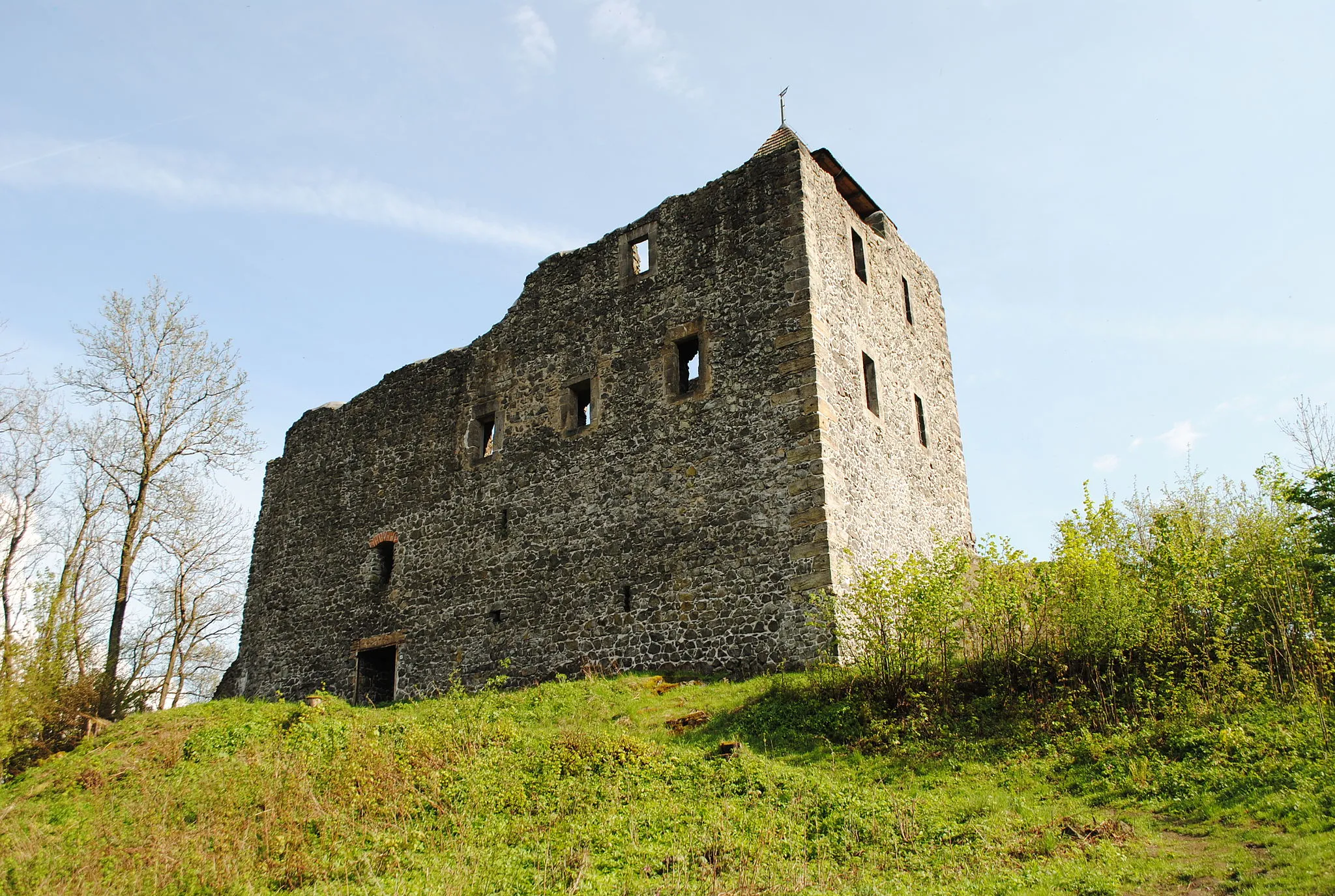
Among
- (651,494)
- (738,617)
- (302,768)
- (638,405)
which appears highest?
(638,405)

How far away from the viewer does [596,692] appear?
13.2m

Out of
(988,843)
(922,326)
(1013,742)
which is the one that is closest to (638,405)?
(922,326)

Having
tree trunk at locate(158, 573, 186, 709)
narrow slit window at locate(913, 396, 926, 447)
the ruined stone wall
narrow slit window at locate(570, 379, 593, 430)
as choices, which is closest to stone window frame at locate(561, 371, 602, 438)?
narrow slit window at locate(570, 379, 593, 430)

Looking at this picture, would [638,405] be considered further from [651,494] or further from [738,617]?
[738,617]

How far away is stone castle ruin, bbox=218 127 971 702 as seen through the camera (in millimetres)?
14055

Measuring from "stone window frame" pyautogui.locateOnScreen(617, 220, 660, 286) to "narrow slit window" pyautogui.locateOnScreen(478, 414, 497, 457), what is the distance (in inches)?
150

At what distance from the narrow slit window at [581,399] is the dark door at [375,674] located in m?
5.72

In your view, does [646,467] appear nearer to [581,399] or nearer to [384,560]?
[581,399]

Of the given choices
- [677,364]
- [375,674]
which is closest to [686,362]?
[677,364]

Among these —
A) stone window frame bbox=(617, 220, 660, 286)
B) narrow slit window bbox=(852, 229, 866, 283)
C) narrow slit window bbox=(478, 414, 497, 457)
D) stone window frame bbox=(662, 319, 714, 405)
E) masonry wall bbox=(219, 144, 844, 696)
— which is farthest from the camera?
narrow slit window bbox=(478, 414, 497, 457)

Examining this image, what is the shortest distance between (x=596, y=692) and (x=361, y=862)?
5.24 m

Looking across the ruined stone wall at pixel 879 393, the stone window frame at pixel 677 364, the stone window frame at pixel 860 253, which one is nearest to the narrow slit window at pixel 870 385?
the ruined stone wall at pixel 879 393

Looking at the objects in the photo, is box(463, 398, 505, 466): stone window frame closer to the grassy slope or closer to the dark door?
the dark door

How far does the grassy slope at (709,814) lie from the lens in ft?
23.8
